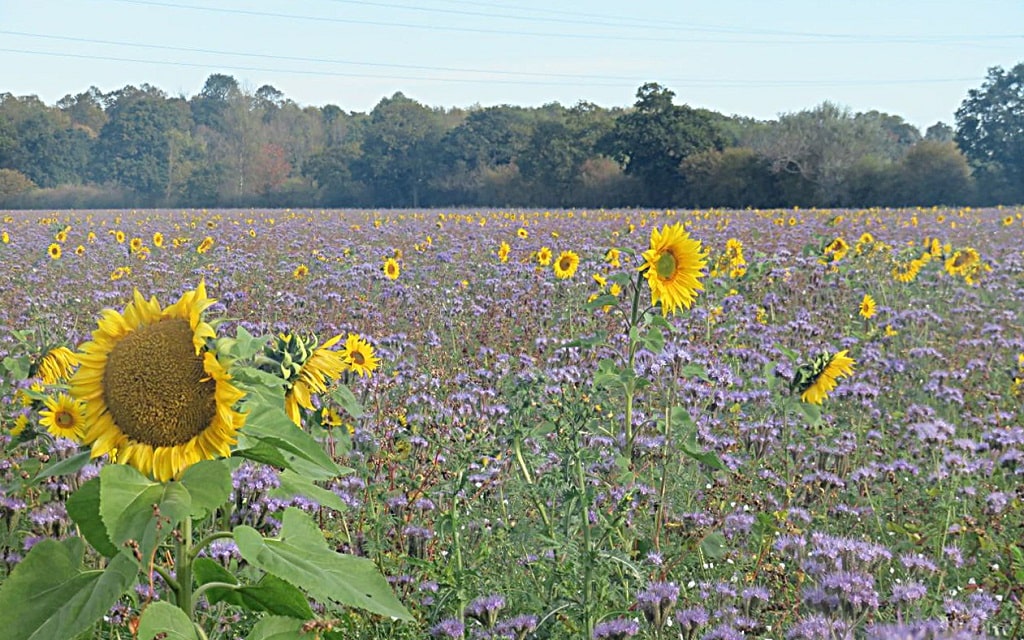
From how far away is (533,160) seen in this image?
53.5 metres

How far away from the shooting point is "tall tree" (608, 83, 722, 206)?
154ft

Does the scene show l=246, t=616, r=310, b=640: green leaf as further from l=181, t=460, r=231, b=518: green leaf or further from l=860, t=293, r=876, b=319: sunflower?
l=860, t=293, r=876, b=319: sunflower

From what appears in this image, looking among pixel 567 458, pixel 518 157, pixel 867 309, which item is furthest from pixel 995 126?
pixel 567 458

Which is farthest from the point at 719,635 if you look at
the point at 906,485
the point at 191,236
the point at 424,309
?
the point at 191,236

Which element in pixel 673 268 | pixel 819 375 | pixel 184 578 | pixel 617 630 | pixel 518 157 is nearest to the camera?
pixel 184 578

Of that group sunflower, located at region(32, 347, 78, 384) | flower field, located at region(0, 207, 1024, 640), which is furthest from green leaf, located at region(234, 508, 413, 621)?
sunflower, located at region(32, 347, 78, 384)

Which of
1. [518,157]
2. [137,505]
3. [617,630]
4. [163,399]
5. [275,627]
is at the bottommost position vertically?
[617,630]

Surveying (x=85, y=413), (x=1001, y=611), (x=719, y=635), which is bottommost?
(x=1001, y=611)

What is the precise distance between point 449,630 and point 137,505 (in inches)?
44.4

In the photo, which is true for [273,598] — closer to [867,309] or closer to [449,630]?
[449,630]

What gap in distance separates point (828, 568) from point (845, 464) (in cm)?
199

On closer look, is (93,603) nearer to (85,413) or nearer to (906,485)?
(85,413)

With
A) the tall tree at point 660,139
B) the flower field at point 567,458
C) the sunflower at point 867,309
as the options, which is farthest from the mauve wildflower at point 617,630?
the tall tree at point 660,139

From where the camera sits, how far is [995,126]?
48.8 meters
